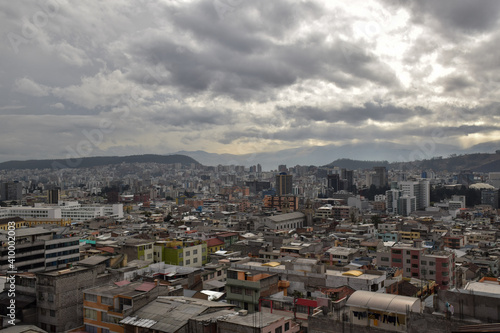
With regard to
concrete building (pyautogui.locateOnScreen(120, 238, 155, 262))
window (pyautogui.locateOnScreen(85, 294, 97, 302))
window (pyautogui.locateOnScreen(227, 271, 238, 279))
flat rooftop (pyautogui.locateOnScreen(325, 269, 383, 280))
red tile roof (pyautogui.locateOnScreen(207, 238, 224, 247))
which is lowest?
red tile roof (pyautogui.locateOnScreen(207, 238, 224, 247))

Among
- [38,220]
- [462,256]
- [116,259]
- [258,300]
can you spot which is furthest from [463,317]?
[38,220]

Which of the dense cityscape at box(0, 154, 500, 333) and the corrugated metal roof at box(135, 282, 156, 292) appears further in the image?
the corrugated metal roof at box(135, 282, 156, 292)

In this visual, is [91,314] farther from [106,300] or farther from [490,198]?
[490,198]

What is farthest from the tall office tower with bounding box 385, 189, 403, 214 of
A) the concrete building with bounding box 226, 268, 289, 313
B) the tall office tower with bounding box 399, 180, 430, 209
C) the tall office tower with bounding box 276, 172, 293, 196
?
the concrete building with bounding box 226, 268, 289, 313

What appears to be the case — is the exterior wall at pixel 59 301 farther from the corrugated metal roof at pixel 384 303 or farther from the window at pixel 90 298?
the corrugated metal roof at pixel 384 303

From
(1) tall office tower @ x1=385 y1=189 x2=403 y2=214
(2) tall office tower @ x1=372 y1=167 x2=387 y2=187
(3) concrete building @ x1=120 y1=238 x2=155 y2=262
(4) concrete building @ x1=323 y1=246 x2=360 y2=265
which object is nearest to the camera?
(4) concrete building @ x1=323 y1=246 x2=360 y2=265

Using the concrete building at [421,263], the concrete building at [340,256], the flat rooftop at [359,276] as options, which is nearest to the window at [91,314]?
the flat rooftop at [359,276]

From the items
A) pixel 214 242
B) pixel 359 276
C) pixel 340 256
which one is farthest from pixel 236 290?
pixel 214 242

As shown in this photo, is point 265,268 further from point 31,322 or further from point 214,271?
point 31,322

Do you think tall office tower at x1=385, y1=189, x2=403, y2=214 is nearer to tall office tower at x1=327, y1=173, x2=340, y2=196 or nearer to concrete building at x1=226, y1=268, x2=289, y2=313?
tall office tower at x1=327, y1=173, x2=340, y2=196

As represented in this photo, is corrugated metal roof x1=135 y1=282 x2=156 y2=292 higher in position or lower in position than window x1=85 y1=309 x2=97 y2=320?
higher

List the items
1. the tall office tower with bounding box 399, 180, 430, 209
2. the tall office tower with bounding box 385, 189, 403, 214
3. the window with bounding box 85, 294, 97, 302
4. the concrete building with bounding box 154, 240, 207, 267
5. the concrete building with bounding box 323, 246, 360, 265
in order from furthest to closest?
the tall office tower with bounding box 399, 180, 430, 209 → the tall office tower with bounding box 385, 189, 403, 214 → the concrete building with bounding box 154, 240, 207, 267 → the concrete building with bounding box 323, 246, 360, 265 → the window with bounding box 85, 294, 97, 302
